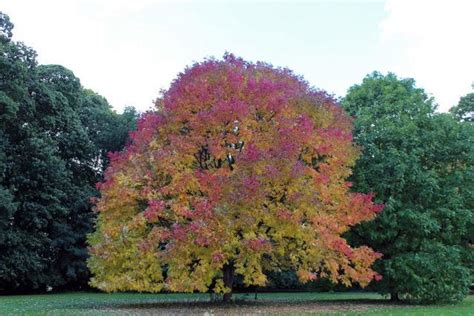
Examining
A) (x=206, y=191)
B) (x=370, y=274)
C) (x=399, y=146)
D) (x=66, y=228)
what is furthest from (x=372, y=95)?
(x=66, y=228)

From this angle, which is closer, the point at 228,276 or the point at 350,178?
the point at 228,276

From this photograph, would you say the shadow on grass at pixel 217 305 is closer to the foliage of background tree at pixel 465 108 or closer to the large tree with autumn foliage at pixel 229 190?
the large tree with autumn foliage at pixel 229 190

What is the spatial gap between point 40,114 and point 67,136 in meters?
4.34

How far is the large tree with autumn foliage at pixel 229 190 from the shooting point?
1836cm

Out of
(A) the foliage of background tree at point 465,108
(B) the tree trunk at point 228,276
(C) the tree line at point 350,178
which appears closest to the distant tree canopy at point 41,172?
(C) the tree line at point 350,178

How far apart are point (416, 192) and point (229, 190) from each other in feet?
33.9

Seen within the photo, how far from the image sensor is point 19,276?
35.9 metres

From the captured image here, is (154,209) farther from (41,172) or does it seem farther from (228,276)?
(41,172)

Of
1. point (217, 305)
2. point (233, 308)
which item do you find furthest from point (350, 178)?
point (233, 308)

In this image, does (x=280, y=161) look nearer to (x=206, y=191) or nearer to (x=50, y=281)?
(x=206, y=191)

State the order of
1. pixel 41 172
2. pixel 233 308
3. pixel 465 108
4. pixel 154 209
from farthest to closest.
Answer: pixel 465 108
pixel 41 172
pixel 233 308
pixel 154 209

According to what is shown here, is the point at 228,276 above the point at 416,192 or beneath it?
beneath

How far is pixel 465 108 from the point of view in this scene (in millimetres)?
46438

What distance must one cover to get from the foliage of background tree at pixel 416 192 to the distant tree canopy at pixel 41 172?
64.1 ft
